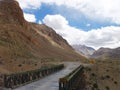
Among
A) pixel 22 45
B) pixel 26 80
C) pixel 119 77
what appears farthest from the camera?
pixel 22 45

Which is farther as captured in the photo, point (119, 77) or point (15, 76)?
point (119, 77)

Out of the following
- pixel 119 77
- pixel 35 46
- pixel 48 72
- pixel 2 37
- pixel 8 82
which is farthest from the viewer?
pixel 35 46

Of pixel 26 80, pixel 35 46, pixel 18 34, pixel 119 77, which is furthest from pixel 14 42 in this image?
pixel 26 80

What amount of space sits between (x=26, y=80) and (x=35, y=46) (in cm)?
Result: 11158

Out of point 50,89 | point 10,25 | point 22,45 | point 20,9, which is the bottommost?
point 50,89

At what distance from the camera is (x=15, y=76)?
944 inches

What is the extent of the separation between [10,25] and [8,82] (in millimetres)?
103179

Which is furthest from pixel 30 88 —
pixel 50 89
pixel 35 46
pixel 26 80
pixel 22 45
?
pixel 35 46

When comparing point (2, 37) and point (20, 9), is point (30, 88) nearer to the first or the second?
point (2, 37)

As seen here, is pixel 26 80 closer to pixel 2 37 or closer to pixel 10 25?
pixel 2 37

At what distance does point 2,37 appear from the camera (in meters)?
109

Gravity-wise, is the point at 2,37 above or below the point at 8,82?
above

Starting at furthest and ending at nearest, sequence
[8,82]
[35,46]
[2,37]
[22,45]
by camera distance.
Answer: [35,46]
[22,45]
[2,37]
[8,82]

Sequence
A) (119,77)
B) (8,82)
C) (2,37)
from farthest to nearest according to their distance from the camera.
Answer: (2,37) < (119,77) < (8,82)
